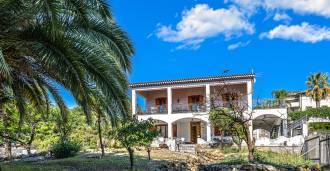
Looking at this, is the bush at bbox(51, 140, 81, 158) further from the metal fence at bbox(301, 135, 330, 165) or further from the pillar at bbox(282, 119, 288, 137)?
the pillar at bbox(282, 119, 288, 137)

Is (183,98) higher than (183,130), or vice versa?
(183,98)

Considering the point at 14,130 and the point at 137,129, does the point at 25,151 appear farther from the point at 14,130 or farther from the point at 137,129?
the point at 137,129

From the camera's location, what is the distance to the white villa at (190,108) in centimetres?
4175

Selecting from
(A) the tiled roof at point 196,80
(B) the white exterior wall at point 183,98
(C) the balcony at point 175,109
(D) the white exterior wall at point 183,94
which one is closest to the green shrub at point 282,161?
(A) the tiled roof at point 196,80

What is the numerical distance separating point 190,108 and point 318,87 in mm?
26505

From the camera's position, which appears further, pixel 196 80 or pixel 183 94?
pixel 183 94

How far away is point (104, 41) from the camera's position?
502 inches

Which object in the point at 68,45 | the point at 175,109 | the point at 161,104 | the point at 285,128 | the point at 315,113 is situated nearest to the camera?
the point at 68,45

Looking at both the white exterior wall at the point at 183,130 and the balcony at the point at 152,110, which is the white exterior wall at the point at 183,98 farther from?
the balcony at the point at 152,110

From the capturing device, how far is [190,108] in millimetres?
44344

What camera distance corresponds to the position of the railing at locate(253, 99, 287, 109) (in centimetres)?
4162

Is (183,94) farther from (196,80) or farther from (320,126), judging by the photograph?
(320,126)

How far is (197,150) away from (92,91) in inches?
834

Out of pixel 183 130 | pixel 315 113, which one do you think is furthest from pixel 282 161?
pixel 315 113
